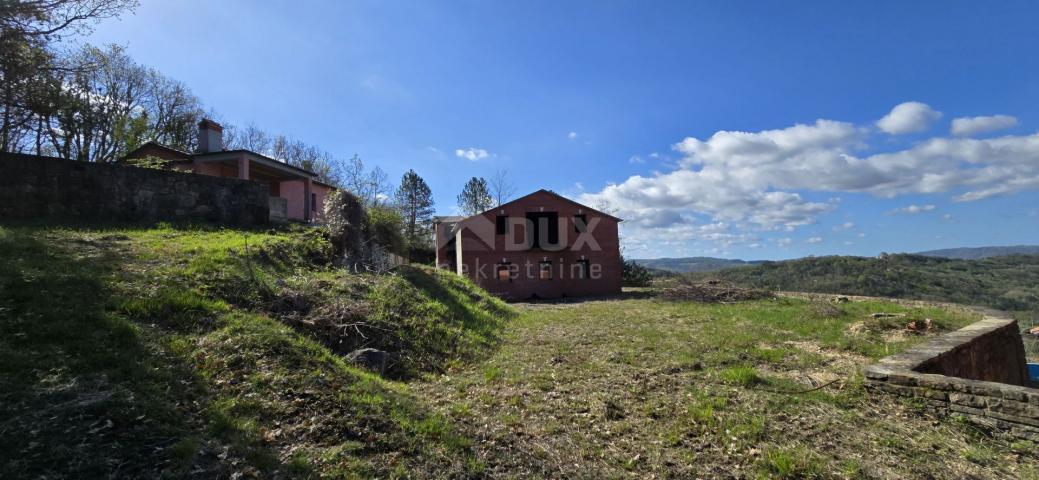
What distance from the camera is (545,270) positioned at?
22188mm

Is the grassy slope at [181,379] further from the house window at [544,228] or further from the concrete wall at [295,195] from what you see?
the house window at [544,228]

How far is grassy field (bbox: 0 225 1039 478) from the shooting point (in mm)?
2891

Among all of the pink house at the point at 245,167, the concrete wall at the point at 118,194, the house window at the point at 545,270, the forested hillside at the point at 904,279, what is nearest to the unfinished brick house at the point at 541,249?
the house window at the point at 545,270

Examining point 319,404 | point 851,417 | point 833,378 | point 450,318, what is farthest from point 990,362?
point 319,404

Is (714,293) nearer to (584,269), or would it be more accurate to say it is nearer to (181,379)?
(584,269)

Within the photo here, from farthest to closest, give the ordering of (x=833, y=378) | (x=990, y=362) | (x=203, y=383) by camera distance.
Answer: (x=990, y=362) < (x=833, y=378) < (x=203, y=383)

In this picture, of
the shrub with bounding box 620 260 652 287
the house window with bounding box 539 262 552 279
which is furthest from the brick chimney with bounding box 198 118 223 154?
the shrub with bounding box 620 260 652 287

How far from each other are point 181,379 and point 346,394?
1318 mm

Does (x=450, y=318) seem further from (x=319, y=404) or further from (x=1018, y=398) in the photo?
(x=1018, y=398)

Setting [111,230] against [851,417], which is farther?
[111,230]

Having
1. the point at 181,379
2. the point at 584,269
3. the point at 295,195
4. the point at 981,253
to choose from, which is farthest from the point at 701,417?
the point at 981,253

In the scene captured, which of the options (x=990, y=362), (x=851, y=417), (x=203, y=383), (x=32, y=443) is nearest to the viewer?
(x=32, y=443)

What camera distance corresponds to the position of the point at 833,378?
593 cm

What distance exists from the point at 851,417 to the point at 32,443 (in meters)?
6.90
